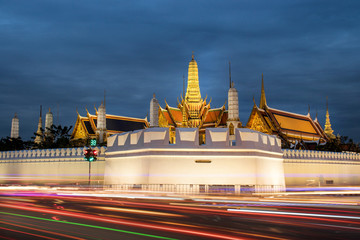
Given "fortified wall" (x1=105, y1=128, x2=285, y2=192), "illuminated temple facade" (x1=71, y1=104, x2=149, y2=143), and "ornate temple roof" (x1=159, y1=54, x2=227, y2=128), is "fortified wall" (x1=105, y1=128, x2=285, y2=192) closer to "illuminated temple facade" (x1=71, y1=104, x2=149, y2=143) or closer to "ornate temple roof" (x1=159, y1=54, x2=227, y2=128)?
"illuminated temple facade" (x1=71, y1=104, x2=149, y2=143)

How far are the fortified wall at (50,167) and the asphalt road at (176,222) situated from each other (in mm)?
20112

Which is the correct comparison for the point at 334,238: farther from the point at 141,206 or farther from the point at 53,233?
the point at 141,206

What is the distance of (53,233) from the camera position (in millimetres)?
8898

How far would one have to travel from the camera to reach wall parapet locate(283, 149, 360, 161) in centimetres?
3634

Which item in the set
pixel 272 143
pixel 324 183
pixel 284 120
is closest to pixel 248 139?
pixel 272 143

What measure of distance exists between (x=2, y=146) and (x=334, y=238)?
58.4m

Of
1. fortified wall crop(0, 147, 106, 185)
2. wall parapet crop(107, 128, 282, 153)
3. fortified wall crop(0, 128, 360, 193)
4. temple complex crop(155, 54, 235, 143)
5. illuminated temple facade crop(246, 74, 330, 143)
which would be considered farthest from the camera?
temple complex crop(155, 54, 235, 143)

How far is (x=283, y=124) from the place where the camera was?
59062mm

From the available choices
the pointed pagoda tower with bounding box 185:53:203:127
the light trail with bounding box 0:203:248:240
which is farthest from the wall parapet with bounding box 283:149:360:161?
the light trail with bounding box 0:203:248:240

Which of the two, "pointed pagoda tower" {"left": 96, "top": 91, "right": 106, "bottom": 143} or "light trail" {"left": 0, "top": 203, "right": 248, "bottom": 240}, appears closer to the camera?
"light trail" {"left": 0, "top": 203, "right": 248, "bottom": 240}

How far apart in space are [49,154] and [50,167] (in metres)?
1.21

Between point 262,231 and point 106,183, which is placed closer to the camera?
point 262,231

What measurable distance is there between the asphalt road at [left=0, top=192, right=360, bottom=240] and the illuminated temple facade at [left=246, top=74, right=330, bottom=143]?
42.6m

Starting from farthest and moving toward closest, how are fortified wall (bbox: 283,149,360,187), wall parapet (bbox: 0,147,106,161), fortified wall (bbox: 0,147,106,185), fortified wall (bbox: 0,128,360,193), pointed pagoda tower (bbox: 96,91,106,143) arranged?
1. pointed pagoda tower (bbox: 96,91,106,143)
2. fortified wall (bbox: 283,149,360,187)
3. wall parapet (bbox: 0,147,106,161)
4. fortified wall (bbox: 0,147,106,185)
5. fortified wall (bbox: 0,128,360,193)
